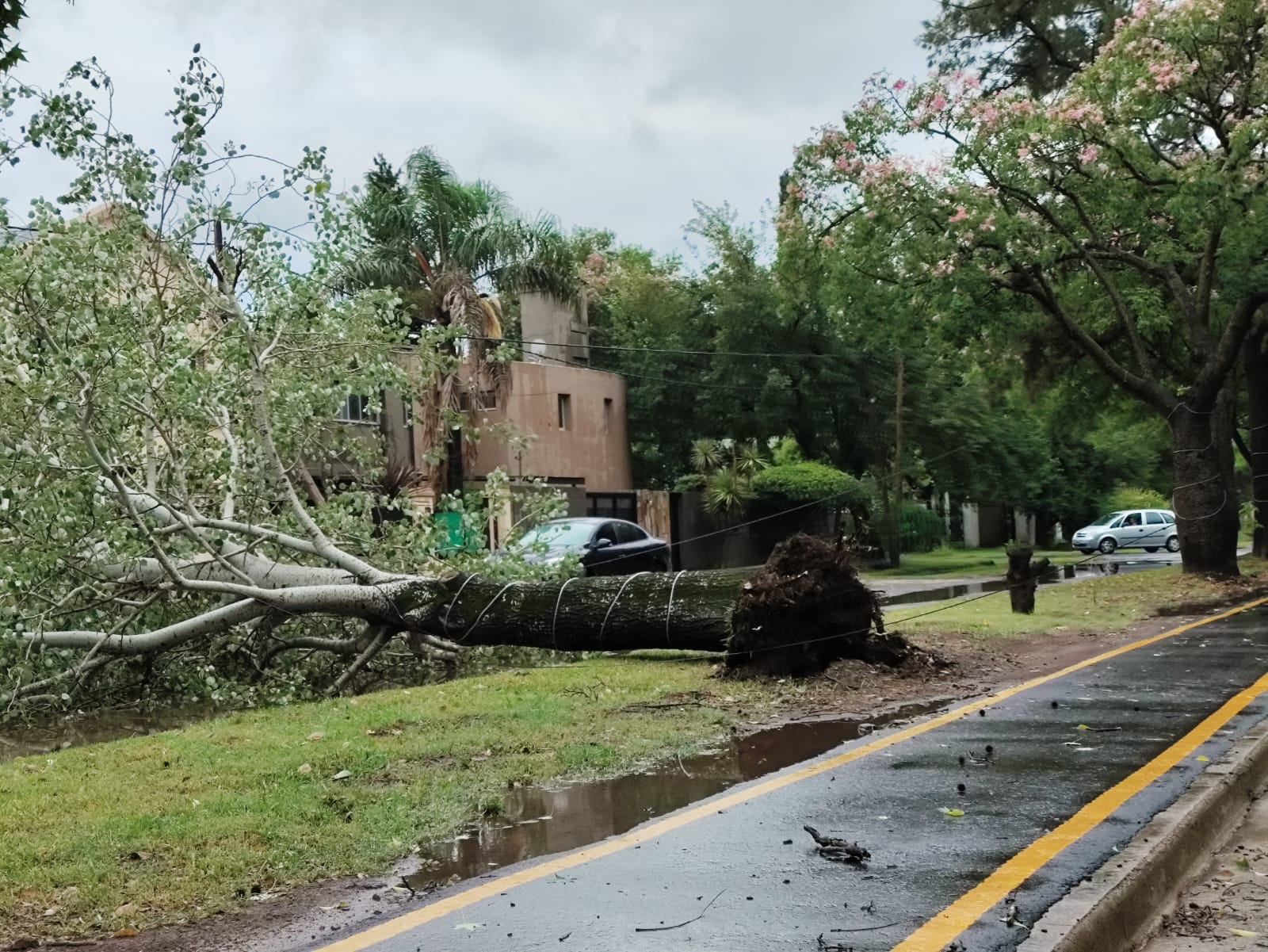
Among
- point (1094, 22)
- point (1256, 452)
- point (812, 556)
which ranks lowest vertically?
point (812, 556)

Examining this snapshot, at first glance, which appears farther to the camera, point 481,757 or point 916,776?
point 481,757

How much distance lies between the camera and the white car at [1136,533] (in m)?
38.2

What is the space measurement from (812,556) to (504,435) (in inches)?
245

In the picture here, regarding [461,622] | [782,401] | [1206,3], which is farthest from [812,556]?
[782,401]

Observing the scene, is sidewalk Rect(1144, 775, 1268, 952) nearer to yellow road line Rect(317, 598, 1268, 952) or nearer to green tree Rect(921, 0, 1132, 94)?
yellow road line Rect(317, 598, 1268, 952)

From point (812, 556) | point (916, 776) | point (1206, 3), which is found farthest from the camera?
point (1206, 3)

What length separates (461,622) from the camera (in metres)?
11.1

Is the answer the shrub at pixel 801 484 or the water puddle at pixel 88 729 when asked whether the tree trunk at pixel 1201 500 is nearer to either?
the shrub at pixel 801 484

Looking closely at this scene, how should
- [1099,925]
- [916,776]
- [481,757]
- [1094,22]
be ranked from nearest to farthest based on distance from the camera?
[1099,925] → [916,776] → [481,757] → [1094,22]

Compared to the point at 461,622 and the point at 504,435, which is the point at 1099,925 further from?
the point at 504,435

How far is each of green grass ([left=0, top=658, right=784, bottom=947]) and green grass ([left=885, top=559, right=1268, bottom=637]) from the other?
5225 millimetres

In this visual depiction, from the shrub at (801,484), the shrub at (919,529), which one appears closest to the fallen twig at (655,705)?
the shrub at (801,484)

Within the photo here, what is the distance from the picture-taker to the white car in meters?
38.2

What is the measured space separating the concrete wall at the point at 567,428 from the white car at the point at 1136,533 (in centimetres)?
1564
